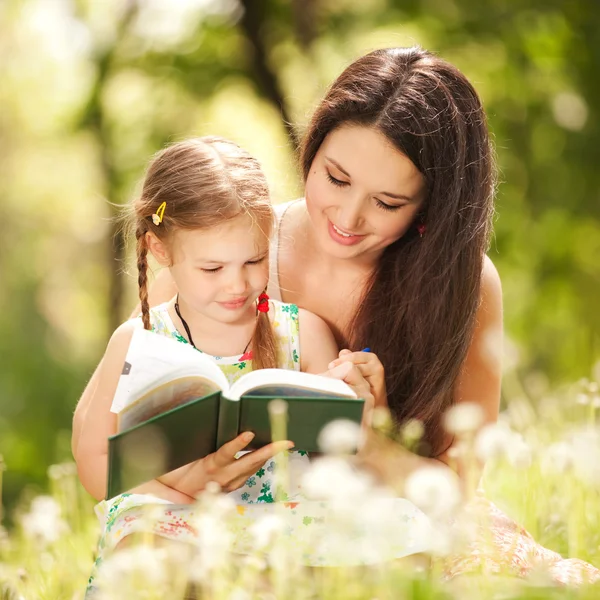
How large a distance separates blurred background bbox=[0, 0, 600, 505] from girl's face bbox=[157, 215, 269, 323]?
2843 millimetres

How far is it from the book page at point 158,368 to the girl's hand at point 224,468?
194 mm

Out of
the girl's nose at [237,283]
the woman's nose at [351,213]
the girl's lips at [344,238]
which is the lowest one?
the girl's nose at [237,283]

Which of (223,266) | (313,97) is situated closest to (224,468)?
(223,266)

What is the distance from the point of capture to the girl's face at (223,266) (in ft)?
8.93

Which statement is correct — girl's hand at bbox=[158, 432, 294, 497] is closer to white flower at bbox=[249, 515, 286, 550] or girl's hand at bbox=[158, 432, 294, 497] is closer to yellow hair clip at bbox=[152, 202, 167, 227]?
white flower at bbox=[249, 515, 286, 550]

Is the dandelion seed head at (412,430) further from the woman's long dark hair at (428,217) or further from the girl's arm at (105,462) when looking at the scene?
the girl's arm at (105,462)

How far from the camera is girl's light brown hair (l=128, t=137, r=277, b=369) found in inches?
108

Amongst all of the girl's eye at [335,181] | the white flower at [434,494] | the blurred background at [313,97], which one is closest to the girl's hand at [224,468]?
the white flower at [434,494]

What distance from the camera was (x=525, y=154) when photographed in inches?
295

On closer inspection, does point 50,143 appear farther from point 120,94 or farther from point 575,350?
point 575,350

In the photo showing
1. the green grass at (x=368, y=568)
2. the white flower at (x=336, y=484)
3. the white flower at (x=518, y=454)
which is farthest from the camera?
the white flower at (x=518, y=454)

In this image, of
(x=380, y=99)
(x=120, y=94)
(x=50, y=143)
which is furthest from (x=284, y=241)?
(x=50, y=143)

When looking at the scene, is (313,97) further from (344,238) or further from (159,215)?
(159,215)

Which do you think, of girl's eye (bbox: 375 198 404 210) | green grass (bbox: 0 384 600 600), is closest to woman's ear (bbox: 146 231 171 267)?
girl's eye (bbox: 375 198 404 210)
